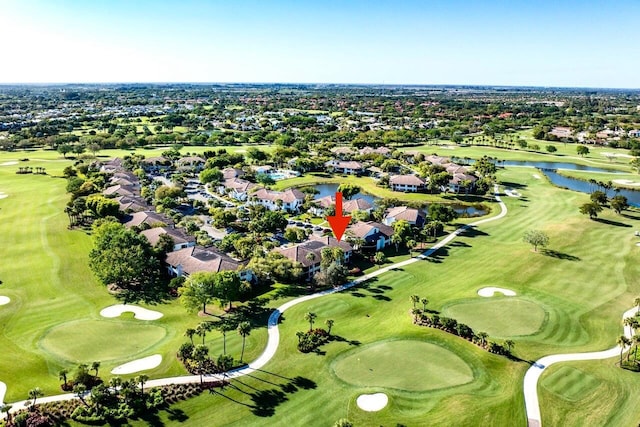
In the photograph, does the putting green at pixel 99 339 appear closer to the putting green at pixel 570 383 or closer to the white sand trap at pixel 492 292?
the putting green at pixel 570 383

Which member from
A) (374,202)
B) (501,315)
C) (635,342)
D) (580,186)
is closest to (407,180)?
(374,202)

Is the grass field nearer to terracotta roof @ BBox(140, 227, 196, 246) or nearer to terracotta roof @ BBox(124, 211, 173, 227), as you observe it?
terracotta roof @ BBox(124, 211, 173, 227)

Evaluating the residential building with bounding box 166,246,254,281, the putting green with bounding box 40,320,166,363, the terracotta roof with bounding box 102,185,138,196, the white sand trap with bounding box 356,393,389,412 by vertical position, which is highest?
the terracotta roof with bounding box 102,185,138,196

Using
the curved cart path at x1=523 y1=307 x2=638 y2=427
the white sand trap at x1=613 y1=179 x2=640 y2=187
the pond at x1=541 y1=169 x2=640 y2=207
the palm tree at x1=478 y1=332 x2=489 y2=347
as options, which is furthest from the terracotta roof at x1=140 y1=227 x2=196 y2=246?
the white sand trap at x1=613 y1=179 x2=640 y2=187

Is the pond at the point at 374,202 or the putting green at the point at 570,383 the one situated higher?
Answer: the pond at the point at 374,202

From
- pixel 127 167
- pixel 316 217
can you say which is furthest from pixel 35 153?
pixel 316 217

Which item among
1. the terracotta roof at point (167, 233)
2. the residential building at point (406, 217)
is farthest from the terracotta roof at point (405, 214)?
the terracotta roof at point (167, 233)
